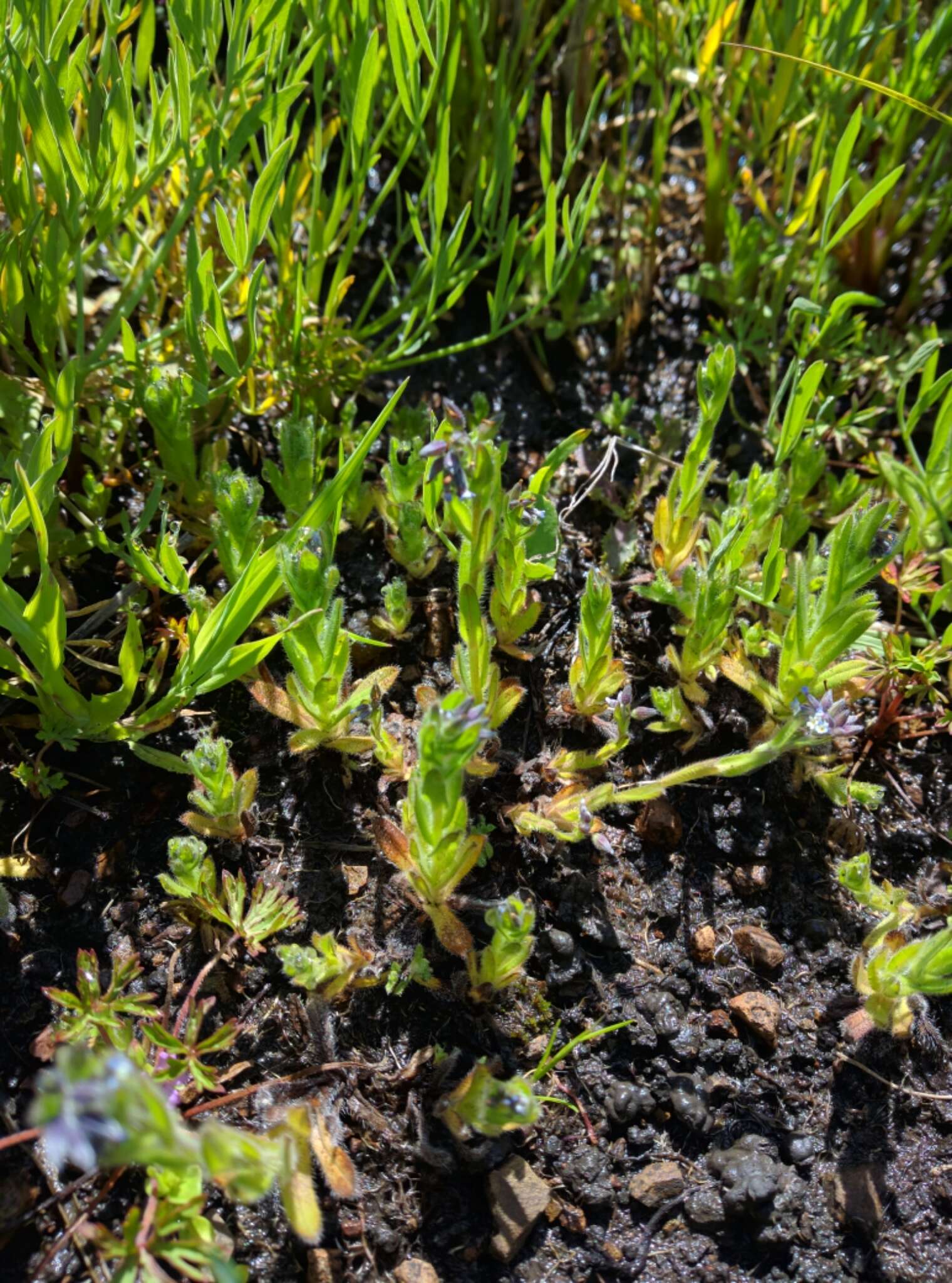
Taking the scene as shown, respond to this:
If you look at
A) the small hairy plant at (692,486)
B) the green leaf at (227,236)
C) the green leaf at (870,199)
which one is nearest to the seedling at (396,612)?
the small hairy plant at (692,486)

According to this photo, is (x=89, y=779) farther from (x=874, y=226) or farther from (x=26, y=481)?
(x=874, y=226)

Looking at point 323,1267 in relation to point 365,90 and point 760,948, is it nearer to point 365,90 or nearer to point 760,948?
point 760,948

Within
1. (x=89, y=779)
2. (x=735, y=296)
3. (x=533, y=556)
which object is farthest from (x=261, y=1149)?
(x=735, y=296)

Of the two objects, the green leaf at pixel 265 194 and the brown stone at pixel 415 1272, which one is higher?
the green leaf at pixel 265 194

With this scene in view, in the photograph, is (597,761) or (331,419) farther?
(331,419)

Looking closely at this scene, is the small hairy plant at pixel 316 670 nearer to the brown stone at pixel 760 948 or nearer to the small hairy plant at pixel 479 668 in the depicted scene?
the small hairy plant at pixel 479 668

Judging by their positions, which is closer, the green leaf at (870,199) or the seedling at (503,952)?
the seedling at (503,952)
